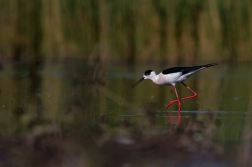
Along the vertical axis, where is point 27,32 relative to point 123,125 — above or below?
above

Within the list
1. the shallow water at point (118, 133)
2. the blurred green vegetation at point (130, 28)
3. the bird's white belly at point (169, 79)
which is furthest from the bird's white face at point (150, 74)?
the blurred green vegetation at point (130, 28)

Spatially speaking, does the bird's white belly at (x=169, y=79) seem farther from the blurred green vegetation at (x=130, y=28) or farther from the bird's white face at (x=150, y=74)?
the blurred green vegetation at (x=130, y=28)

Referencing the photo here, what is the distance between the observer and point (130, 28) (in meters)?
18.3

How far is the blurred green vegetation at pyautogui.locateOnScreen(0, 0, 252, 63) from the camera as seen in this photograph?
17703 mm

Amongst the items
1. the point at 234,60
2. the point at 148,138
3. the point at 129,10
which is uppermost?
the point at 129,10

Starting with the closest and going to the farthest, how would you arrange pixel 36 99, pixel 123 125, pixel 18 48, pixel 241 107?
pixel 123 125
pixel 241 107
pixel 36 99
pixel 18 48

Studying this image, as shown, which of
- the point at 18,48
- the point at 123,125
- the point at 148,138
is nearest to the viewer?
the point at 148,138

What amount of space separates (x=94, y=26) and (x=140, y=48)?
1095mm

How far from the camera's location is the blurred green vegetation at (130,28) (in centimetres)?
1770

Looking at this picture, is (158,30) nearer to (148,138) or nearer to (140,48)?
(140,48)

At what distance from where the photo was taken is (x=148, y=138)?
21.0 feet

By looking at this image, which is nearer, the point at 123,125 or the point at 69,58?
the point at 123,125

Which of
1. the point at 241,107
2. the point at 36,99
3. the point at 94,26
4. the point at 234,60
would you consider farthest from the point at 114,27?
the point at 241,107

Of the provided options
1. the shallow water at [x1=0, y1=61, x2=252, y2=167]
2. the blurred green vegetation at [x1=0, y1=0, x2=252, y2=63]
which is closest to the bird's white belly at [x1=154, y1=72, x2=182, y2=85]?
the shallow water at [x1=0, y1=61, x2=252, y2=167]
